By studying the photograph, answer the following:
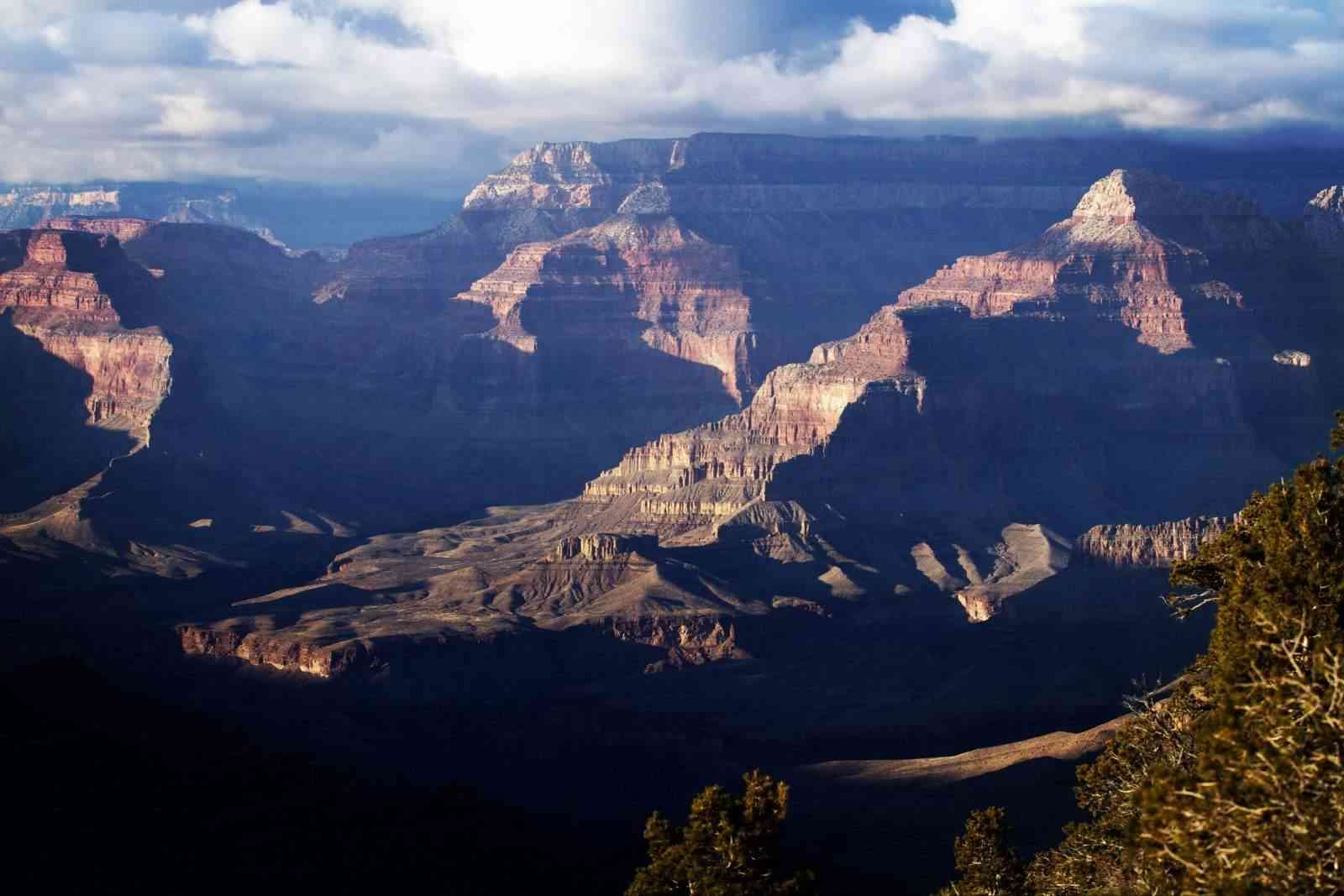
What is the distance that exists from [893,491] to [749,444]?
496 inches

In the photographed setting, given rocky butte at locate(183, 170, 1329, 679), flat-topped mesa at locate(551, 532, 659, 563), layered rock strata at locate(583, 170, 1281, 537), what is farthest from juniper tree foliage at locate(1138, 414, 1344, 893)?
layered rock strata at locate(583, 170, 1281, 537)

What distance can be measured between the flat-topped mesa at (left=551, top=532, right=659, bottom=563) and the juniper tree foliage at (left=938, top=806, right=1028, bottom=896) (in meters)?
94.8

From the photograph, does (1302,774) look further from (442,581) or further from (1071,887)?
(442,581)

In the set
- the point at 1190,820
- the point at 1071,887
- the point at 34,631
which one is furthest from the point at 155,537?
the point at 1190,820

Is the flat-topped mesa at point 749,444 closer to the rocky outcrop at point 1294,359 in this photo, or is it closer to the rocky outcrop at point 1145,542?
the rocky outcrop at point 1145,542

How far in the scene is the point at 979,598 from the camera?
447 ft

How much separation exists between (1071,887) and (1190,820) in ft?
37.0

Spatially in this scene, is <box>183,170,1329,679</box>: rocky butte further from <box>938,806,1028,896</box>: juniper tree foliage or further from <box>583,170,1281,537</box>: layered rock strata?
<box>938,806,1028,896</box>: juniper tree foliage

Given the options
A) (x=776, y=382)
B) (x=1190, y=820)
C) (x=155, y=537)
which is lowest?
(x=155, y=537)

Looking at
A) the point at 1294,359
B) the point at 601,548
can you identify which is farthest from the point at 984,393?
the point at 601,548

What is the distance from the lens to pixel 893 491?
163125 mm

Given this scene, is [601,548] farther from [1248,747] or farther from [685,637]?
[1248,747]

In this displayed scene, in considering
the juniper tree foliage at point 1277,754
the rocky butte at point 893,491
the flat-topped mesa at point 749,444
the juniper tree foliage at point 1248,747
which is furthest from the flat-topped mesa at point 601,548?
the juniper tree foliage at point 1277,754

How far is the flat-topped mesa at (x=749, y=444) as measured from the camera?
16038 cm
